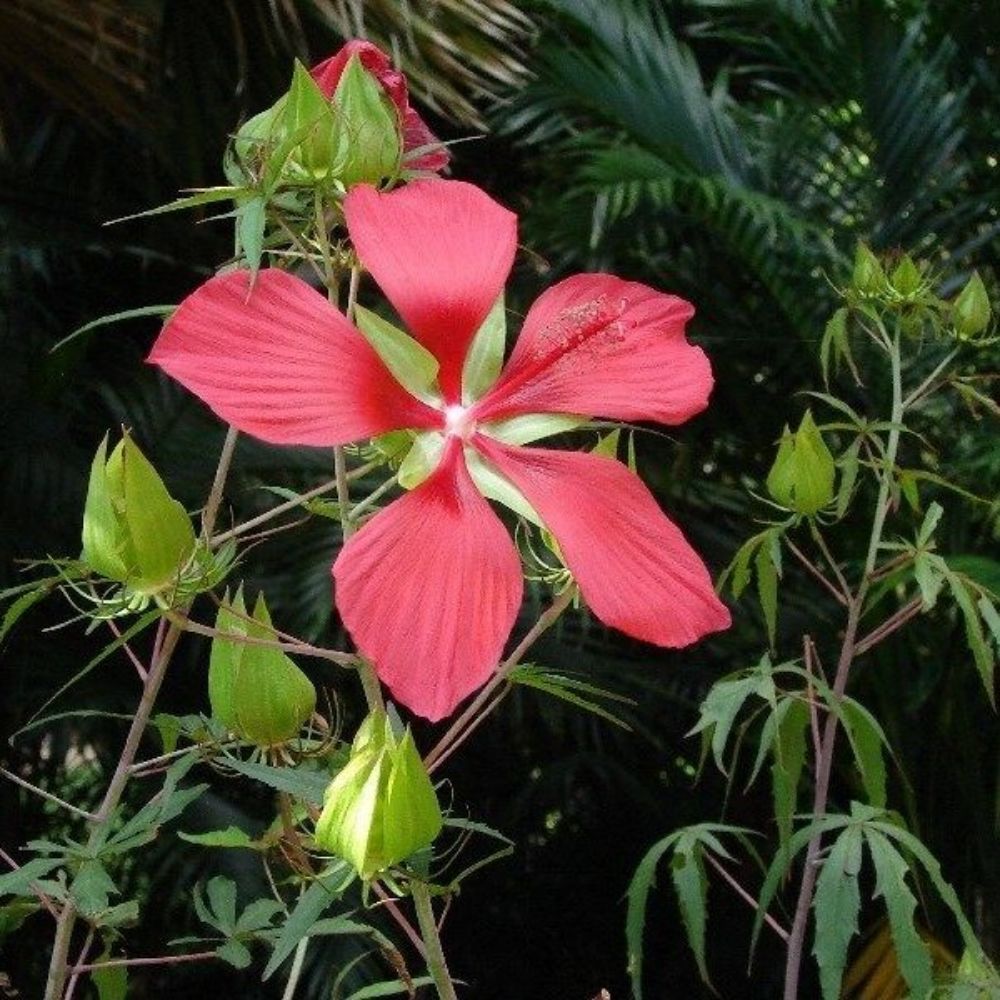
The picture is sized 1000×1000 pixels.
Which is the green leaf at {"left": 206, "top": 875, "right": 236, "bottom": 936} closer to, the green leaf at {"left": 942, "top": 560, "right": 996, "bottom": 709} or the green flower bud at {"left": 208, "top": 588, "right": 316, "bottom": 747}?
the green flower bud at {"left": 208, "top": 588, "right": 316, "bottom": 747}

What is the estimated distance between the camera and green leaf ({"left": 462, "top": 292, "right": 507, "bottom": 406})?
536 millimetres

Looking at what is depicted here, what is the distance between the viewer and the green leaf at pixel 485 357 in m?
0.54

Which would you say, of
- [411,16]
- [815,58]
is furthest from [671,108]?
[411,16]

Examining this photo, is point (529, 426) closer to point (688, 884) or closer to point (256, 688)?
point (256, 688)

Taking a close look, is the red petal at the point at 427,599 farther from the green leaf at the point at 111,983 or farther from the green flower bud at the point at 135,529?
the green leaf at the point at 111,983

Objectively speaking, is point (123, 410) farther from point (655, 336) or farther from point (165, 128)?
point (655, 336)

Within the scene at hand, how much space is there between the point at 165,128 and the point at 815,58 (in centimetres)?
105

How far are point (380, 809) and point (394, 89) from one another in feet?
0.84

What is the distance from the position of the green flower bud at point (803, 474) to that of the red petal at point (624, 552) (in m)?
0.35

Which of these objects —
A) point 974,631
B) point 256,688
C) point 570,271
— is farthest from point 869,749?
point 570,271

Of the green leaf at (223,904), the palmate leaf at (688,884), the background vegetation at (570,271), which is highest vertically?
the green leaf at (223,904)

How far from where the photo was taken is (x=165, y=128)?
7.56 ft

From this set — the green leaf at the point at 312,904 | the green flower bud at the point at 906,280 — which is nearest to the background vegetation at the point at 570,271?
the green flower bud at the point at 906,280

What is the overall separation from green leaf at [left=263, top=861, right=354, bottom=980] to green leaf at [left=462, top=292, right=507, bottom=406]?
153 mm
